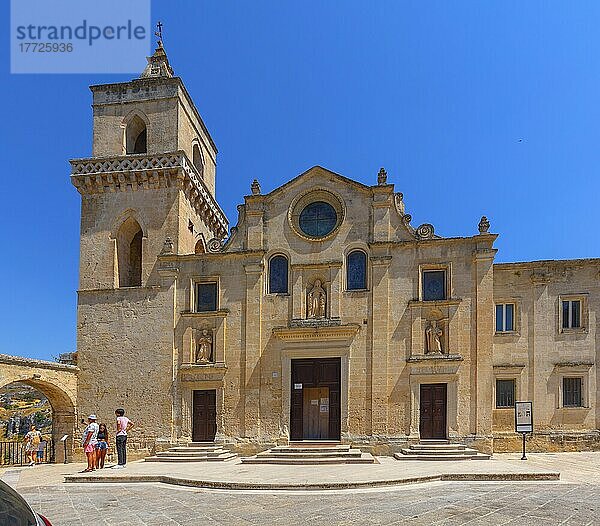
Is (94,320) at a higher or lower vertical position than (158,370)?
higher

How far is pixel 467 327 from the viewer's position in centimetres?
2559

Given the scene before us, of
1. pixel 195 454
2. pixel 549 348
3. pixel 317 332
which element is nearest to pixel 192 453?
pixel 195 454

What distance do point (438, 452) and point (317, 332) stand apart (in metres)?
6.49

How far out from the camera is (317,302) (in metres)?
26.8

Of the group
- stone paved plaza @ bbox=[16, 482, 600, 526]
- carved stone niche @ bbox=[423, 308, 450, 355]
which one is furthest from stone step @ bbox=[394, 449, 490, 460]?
stone paved plaza @ bbox=[16, 482, 600, 526]

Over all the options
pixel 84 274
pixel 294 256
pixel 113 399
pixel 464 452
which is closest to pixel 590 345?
pixel 464 452

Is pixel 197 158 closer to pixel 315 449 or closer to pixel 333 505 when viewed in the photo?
pixel 315 449

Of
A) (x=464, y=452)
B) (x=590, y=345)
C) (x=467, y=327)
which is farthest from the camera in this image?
(x=590, y=345)

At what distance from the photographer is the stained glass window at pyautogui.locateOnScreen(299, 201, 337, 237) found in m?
27.4

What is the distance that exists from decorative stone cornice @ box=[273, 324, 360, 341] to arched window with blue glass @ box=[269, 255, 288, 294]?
1710 mm

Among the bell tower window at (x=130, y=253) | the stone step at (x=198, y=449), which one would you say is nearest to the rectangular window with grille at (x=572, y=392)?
the stone step at (x=198, y=449)

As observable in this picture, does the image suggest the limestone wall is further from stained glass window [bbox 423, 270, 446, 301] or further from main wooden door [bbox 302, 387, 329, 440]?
main wooden door [bbox 302, 387, 329, 440]

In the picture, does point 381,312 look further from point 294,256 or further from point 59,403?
point 59,403

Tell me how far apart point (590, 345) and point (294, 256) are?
12.9 metres
